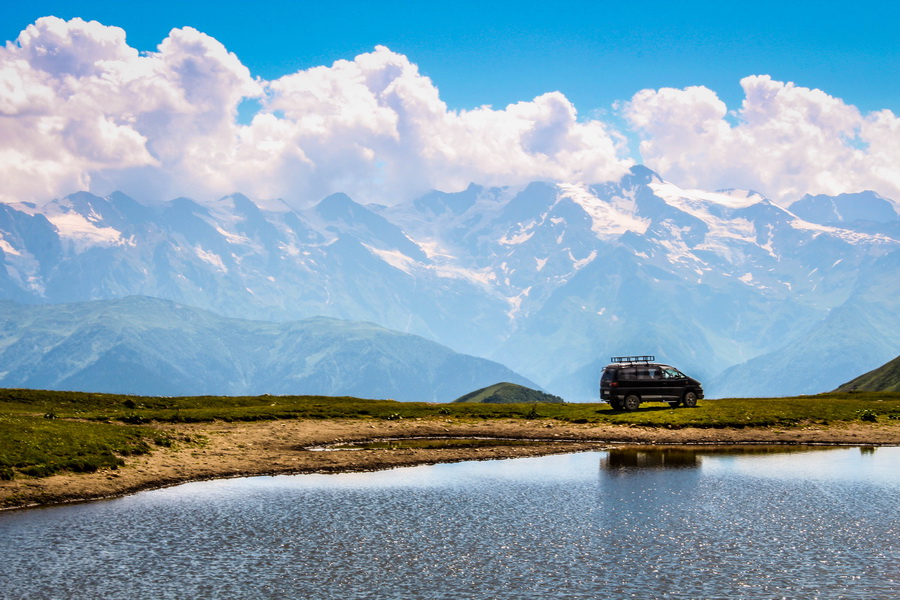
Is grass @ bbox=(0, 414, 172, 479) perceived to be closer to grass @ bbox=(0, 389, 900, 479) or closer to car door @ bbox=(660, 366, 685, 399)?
grass @ bbox=(0, 389, 900, 479)

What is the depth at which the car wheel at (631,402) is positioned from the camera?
2970 inches

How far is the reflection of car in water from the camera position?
5387cm

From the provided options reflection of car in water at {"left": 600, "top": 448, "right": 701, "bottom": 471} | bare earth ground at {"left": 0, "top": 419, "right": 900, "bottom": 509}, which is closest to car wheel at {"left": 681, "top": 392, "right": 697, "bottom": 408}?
bare earth ground at {"left": 0, "top": 419, "right": 900, "bottom": 509}

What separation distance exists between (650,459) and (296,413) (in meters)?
30.5

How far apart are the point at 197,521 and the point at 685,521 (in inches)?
813

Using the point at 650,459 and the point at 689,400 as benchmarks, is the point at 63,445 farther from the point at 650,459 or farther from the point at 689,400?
the point at 689,400

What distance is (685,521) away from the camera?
3803cm

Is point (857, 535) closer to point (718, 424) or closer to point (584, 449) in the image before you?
point (584, 449)

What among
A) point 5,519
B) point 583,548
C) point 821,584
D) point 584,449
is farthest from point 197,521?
point 584,449

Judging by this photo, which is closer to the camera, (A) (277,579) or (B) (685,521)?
(A) (277,579)

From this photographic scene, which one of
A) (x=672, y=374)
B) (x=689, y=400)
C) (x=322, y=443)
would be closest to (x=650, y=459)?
(x=672, y=374)

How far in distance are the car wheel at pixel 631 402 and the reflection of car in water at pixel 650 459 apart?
13.0 meters

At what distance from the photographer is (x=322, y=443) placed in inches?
2510

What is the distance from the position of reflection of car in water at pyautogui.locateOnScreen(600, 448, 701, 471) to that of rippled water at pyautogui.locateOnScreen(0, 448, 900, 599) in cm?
295
